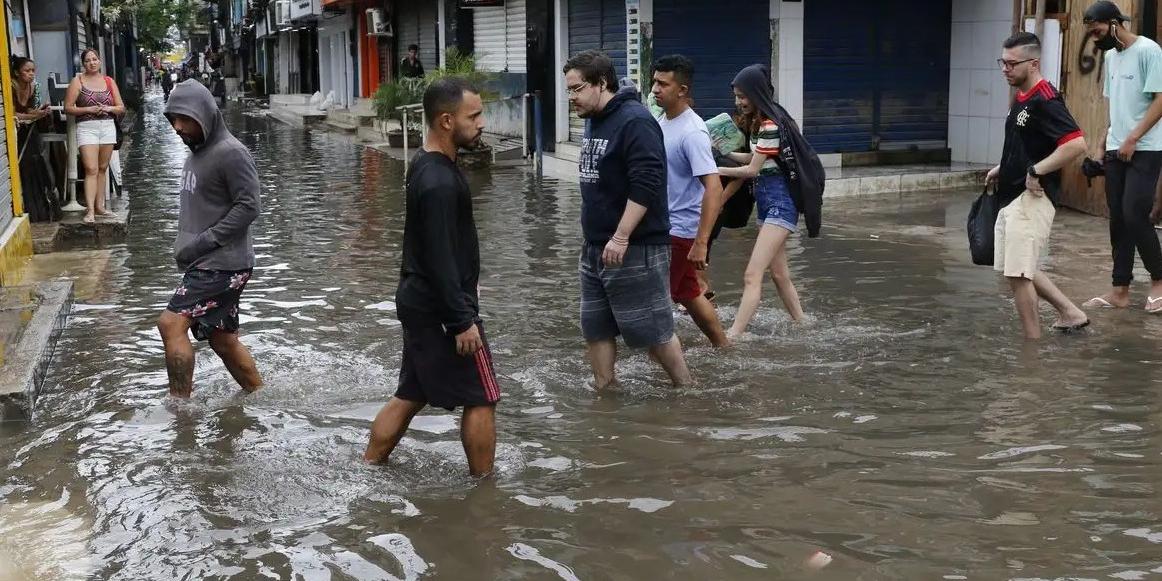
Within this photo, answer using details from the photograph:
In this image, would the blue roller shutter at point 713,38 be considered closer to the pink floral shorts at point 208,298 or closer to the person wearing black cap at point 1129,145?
the person wearing black cap at point 1129,145

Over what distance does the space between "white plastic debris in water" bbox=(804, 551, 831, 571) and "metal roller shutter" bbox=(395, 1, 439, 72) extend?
77.1ft

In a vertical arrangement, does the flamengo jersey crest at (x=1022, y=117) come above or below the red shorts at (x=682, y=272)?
above

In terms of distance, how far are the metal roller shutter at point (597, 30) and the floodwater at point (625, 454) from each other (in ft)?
27.5

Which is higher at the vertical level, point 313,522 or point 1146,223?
point 1146,223

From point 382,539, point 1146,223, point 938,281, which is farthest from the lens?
point 938,281

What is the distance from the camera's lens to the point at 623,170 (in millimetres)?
5984

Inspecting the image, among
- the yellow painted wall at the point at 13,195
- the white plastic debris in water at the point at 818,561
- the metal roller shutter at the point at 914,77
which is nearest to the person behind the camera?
the white plastic debris in water at the point at 818,561

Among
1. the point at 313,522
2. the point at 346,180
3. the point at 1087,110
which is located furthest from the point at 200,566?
the point at 346,180

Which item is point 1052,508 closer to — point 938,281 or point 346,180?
point 938,281

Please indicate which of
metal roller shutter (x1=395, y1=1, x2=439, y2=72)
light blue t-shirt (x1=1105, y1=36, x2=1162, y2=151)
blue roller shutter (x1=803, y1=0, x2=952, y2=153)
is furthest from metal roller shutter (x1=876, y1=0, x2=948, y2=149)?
metal roller shutter (x1=395, y1=1, x2=439, y2=72)

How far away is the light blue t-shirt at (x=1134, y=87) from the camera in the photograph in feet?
25.8

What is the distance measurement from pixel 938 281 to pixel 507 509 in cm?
553

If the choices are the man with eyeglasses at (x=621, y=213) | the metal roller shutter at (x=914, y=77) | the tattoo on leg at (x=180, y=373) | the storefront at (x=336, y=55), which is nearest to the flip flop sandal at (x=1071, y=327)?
the man with eyeglasses at (x=621, y=213)

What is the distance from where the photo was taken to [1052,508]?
184 inches
